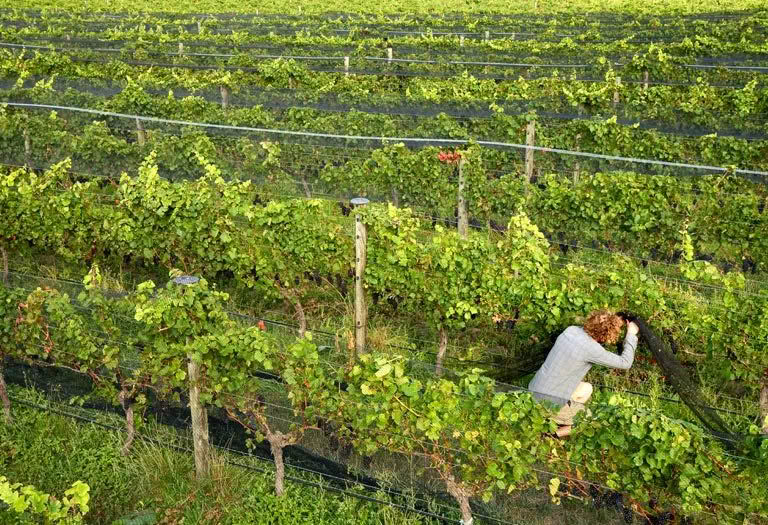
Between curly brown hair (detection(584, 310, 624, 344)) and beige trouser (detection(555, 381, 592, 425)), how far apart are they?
48cm

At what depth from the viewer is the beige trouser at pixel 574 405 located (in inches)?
250

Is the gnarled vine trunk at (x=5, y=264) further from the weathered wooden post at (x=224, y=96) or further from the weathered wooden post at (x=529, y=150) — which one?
the weathered wooden post at (x=529, y=150)

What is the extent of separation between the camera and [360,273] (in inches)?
281

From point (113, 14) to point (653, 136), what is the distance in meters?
24.9

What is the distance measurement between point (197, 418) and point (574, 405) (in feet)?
9.32

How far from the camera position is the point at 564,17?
88.0ft

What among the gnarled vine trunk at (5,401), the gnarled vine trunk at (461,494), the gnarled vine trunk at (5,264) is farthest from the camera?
the gnarled vine trunk at (5,264)

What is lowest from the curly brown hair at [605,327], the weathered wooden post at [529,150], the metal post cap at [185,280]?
the curly brown hair at [605,327]

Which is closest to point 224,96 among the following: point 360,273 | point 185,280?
point 360,273

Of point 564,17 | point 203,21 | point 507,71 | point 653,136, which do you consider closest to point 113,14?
point 203,21

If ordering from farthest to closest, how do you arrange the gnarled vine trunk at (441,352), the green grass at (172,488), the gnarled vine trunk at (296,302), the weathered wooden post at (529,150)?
1. the weathered wooden post at (529,150)
2. the gnarled vine trunk at (296,302)
3. the gnarled vine trunk at (441,352)
4. the green grass at (172,488)

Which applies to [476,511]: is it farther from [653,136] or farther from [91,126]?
[91,126]

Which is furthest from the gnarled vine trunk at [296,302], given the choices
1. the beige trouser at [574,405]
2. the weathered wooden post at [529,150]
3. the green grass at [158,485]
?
the weathered wooden post at [529,150]

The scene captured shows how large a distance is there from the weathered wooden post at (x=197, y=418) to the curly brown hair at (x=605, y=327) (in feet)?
9.46
